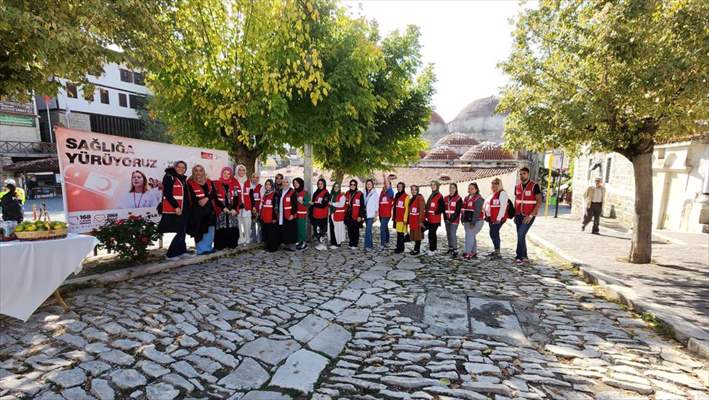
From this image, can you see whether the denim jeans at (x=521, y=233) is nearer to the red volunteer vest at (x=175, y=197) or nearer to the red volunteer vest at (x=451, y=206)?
the red volunteer vest at (x=451, y=206)

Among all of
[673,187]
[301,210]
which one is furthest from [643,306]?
[673,187]

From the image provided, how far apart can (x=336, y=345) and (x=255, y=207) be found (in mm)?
5282

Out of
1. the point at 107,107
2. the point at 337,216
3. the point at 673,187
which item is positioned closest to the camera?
the point at 337,216

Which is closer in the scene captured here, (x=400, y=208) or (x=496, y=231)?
(x=496, y=231)

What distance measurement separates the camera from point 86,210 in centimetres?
648

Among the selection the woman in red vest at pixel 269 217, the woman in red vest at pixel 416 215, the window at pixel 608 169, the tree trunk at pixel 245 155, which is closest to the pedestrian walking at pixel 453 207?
the woman in red vest at pixel 416 215

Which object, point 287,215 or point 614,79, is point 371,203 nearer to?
point 287,215

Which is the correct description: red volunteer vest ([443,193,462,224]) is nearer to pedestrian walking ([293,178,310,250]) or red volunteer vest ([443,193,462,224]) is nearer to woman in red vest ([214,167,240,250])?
pedestrian walking ([293,178,310,250])

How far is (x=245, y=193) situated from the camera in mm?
8383

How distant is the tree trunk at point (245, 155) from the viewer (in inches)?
390

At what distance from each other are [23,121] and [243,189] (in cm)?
3290

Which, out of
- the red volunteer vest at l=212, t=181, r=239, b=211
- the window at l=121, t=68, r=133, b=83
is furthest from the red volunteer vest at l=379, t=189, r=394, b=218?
the window at l=121, t=68, r=133, b=83

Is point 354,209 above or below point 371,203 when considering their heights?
below

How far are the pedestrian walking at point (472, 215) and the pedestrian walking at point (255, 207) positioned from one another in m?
4.78
